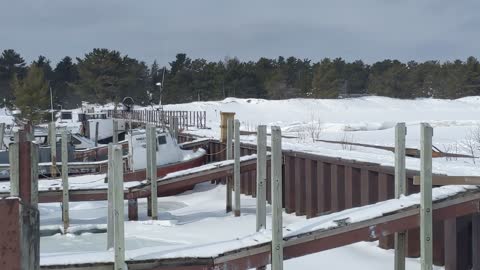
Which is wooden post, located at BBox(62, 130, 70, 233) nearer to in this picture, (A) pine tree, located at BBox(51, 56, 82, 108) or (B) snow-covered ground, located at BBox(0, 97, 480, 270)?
(B) snow-covered ground, located at BBox(0, 97, 480, 270)

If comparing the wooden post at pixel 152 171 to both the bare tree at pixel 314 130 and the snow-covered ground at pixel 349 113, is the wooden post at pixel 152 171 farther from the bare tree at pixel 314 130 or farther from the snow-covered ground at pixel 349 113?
the snow-covered ground at pixel 349 113

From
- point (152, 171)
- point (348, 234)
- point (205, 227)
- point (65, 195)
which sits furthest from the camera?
point (152, 171)

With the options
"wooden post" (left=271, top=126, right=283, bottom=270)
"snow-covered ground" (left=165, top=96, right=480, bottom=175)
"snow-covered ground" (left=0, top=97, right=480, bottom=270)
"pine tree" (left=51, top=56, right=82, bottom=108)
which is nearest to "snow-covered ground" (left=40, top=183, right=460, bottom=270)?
"snow-covered ground" (left=0, top=97, right=480, bottom=270)

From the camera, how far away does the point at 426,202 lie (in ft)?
22.0

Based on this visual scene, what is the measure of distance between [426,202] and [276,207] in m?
1.68

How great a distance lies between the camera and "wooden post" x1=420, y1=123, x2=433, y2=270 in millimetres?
6625

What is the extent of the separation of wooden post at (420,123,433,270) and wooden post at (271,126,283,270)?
1592mm

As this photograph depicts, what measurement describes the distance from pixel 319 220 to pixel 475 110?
5011 centimetres

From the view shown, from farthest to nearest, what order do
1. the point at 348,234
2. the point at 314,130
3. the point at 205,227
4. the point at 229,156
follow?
the point at 314,130 < the point at 229,156 < the point at 205,227 < the point at 348,234

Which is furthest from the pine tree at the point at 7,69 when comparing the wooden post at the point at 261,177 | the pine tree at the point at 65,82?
the wooden post at the point at 261,177

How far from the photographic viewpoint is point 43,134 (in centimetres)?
2309

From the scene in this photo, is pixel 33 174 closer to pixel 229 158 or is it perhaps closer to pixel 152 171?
pixel 152 171

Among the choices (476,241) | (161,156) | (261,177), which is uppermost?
(261,177)

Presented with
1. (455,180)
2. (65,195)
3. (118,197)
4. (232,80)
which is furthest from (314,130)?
(232,80)
